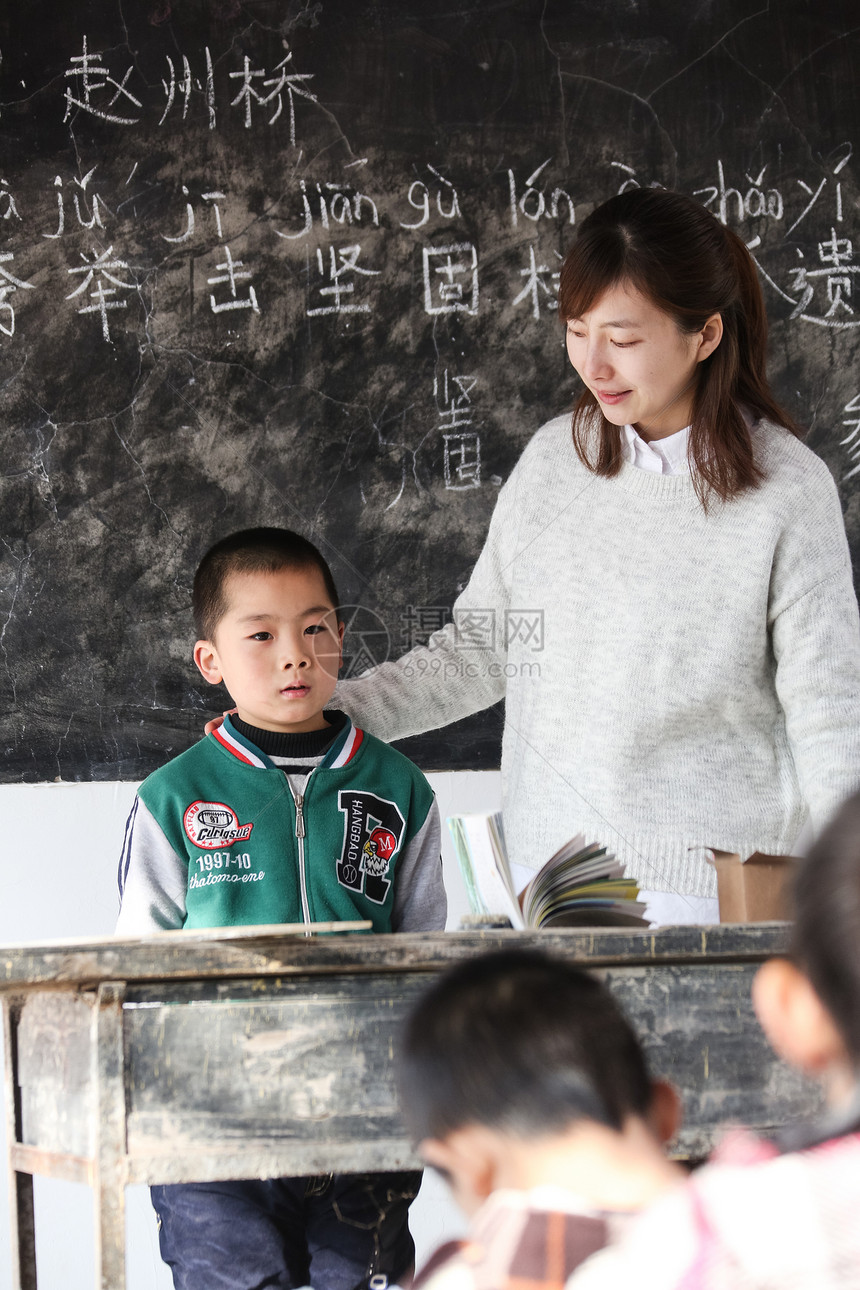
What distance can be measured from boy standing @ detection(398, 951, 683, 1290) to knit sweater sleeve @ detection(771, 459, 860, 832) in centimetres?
72

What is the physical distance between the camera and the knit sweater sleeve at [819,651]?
1433 millimetres

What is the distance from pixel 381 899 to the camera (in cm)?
147

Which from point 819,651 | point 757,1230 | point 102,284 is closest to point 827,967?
point 757,1230

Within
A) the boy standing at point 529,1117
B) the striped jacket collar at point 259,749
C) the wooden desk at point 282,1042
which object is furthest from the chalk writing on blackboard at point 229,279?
the boy standing at point 529,1117

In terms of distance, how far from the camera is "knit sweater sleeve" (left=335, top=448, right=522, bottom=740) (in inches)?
67.3

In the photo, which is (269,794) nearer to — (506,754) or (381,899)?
(381,899)

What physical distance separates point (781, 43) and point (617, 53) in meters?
0.34

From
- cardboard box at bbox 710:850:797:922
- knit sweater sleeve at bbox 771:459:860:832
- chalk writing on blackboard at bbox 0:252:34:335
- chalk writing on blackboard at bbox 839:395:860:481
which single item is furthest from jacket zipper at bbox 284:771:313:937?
chalk writing on blackboard at bbox 839:395:860:481

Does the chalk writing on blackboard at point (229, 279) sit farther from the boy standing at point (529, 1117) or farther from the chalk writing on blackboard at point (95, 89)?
the boy standing at point (529, 1117)

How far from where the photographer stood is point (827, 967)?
24.0 inches

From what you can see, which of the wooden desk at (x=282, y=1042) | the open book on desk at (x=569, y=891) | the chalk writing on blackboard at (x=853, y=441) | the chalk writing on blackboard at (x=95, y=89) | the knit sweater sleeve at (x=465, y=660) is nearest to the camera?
the wooden desk at (x=282, y=1042)

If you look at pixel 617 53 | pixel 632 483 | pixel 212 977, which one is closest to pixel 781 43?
pixel 617 53

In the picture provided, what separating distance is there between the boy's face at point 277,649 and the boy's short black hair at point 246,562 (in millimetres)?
11

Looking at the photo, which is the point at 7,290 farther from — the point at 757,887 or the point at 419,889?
the point at 757,887
